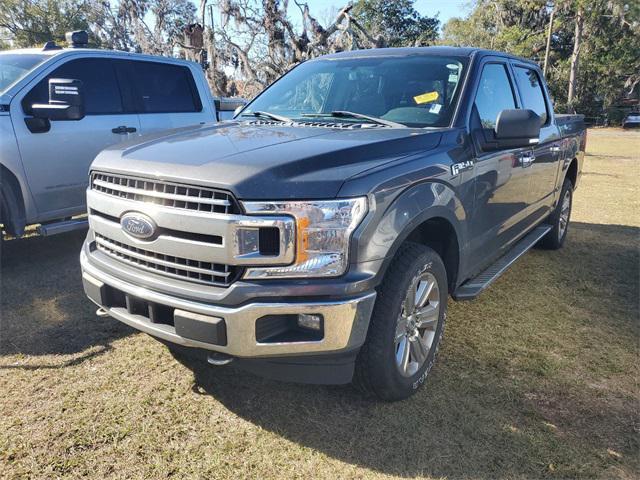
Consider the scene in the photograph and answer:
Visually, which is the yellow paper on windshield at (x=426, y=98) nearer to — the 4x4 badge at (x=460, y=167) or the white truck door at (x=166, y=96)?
the 4x4 badge at (x=460, y=167)

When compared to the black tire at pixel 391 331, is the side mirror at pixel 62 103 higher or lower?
higher

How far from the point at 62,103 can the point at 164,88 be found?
168 centimetres

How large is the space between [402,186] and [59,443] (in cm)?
209

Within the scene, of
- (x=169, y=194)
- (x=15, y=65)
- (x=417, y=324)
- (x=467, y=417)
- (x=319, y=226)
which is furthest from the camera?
(x=15, y=65)

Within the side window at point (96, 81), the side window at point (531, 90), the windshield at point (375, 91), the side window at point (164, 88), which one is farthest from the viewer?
the side window at point (164, 88)

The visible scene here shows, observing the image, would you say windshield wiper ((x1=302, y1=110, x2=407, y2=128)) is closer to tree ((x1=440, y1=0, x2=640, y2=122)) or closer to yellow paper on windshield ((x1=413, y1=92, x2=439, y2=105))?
yellow paper on windshield ((x1=413, y1=92, x2=439, y2=105))

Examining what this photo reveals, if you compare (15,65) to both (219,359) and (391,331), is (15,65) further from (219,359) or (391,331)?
(391,331)

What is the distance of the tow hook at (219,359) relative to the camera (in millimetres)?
2344

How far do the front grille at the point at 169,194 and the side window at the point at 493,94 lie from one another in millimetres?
2014

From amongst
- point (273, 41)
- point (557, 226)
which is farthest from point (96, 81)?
point (273, 41)

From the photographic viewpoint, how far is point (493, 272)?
3.77m

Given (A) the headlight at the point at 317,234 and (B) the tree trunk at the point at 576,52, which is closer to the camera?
(A) the headlight at the point at 317,234

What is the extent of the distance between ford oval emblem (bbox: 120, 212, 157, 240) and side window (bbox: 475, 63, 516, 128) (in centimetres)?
224

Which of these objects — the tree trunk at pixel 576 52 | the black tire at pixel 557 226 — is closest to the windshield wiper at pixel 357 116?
the black tire at pixel 557 226
